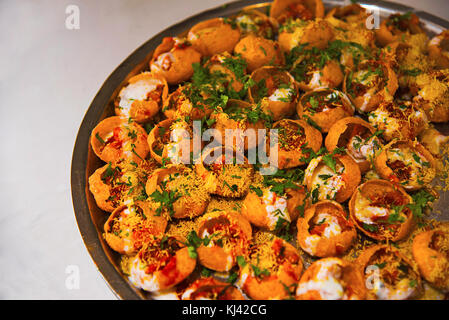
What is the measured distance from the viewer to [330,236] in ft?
3.61

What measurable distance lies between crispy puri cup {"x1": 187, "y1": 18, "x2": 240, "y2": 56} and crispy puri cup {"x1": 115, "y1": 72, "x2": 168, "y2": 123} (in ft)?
0.75

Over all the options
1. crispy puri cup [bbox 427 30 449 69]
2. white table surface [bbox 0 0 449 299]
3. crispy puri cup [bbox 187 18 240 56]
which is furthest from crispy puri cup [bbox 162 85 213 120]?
crispy puri cup [bbox 427 30 449 69]

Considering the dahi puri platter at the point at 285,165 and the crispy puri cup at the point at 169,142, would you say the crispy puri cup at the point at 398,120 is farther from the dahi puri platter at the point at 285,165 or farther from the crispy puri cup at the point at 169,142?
the crispy puri cup at the point at 169,142

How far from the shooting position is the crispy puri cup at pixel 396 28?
1546 millimetres

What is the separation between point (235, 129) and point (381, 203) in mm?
513

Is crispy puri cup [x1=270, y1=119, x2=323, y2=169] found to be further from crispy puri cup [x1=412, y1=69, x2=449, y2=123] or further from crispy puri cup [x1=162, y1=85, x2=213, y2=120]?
crispy puri cup [x1=412, y1=69, x2=449, y2=123]

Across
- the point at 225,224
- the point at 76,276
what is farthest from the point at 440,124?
the point at 76,276

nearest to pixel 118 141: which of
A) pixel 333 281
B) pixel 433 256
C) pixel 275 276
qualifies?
pixel 275 276

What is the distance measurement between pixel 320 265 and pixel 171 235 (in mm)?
435

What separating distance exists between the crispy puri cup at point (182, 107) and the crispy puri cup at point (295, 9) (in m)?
0.57

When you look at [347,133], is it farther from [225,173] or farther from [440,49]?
[440,49]

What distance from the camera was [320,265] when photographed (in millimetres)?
1042

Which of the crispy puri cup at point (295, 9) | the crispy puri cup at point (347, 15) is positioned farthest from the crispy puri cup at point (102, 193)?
the crispy puri cup at point (347, 15)

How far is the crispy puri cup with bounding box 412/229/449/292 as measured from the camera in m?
1.04
